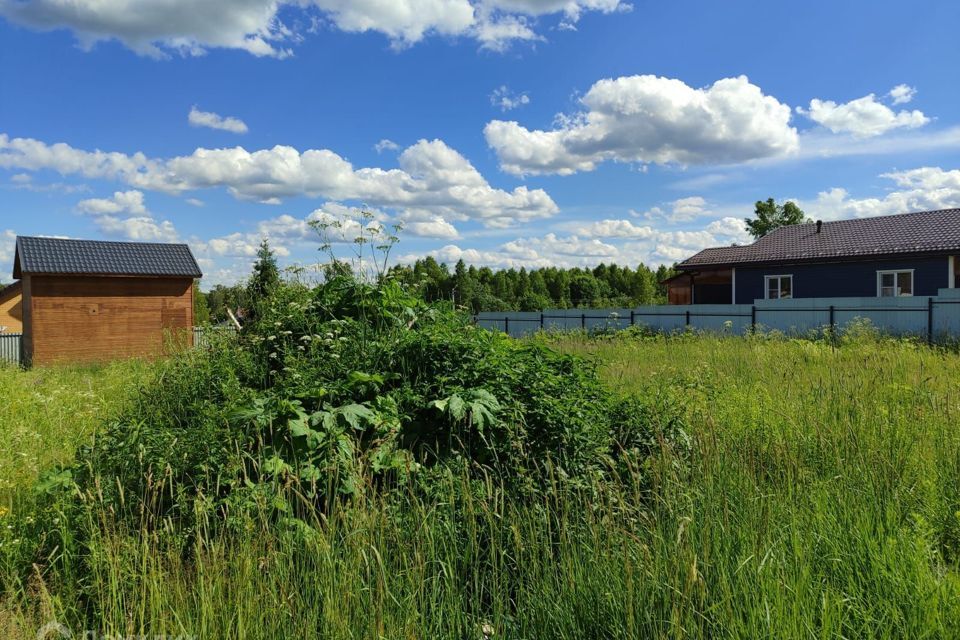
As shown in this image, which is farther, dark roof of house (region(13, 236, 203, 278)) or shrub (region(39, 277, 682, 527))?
dark roof of house (region(13, 236, 203, 278))

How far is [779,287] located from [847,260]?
8.27 feet

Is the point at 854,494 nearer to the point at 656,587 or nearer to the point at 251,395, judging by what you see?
the point at 656,587

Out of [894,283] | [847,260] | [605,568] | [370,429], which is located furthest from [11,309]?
[894,283]

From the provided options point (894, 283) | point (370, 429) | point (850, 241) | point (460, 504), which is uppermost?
point (850, 241)

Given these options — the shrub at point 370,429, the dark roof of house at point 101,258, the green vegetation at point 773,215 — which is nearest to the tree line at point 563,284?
the green vegetation at point 773,215

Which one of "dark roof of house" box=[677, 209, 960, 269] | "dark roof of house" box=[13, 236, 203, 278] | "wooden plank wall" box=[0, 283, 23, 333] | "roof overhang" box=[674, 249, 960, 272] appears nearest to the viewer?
"dark roof of house" box=[13, 236, 203, 278]

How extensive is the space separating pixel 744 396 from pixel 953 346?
32.3 feet

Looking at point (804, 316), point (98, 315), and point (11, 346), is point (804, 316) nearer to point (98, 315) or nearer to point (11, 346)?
point (98, 315)

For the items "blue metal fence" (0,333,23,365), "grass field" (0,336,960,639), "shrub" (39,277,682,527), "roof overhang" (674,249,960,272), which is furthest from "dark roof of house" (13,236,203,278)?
"roof overhang" (674,249,960,272)

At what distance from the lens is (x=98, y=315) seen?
16.8 meters

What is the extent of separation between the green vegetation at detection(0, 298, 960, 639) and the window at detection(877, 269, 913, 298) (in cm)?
1849

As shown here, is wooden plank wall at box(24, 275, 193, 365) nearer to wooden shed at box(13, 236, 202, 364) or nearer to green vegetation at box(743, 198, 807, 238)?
wooden shed at box(13, 236, 202, 364)

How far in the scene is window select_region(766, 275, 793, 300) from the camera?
877 inches

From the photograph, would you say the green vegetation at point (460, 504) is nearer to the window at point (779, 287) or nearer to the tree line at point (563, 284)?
the window at point (779, 287)
